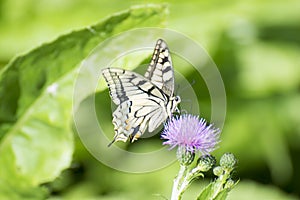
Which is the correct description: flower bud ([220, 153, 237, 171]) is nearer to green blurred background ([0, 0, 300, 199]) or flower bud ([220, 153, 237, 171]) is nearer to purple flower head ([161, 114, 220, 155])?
purple flower head ([161, 114, 220, 155])

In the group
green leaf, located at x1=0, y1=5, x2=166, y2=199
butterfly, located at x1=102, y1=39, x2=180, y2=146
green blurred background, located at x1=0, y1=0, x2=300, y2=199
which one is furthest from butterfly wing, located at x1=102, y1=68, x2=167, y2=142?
green blurred background, located at x1=0, y1=0, x2=300, y2=199

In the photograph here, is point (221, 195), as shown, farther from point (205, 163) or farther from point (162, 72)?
point (162, 72)

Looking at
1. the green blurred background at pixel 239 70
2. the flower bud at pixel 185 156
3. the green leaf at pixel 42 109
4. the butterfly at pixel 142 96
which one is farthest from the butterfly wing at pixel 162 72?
the green blurred background at pixel 239 70

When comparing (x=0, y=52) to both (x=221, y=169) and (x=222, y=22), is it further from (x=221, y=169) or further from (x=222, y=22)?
(x=221, y=169)

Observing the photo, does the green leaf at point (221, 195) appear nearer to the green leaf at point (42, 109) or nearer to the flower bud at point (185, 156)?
the flower bud at point (185, 156)

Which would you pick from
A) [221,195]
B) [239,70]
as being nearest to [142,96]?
[221,195]
